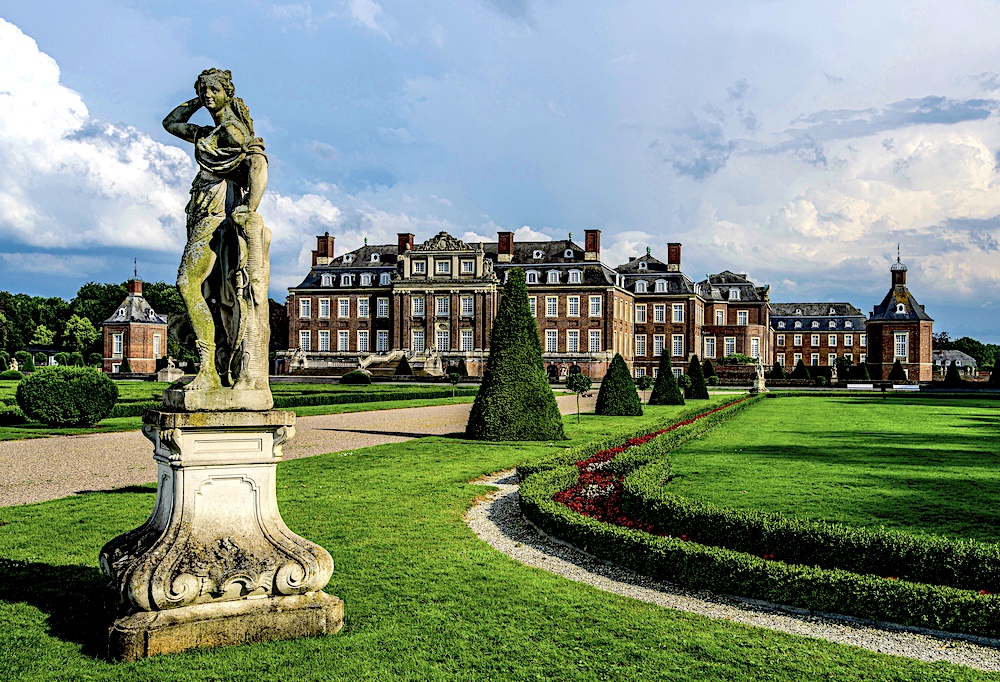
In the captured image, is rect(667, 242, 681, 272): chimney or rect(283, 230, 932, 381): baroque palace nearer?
rect(283, 230, 932, 381): baroque palace

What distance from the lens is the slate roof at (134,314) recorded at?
64662 millimetres

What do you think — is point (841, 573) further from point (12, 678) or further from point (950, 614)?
point (12, 678)

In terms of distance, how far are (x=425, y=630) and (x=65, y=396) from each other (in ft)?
49.1

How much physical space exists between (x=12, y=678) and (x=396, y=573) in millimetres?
2620

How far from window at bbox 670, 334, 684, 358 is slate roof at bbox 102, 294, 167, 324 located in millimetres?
42554

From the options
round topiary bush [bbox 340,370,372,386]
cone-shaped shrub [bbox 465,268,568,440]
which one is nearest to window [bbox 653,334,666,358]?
round topiary bush [bbox 340,370,372,386]

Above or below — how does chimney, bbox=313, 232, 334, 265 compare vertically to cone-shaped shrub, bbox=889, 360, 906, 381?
above

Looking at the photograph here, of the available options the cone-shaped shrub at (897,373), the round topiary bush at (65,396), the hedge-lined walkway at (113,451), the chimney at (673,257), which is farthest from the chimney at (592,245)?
the round topiary bush at (65,396)

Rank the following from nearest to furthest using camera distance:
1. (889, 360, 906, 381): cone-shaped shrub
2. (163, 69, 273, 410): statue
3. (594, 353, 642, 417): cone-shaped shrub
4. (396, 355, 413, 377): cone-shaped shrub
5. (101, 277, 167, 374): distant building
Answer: (163, 69, 273, 410): statue
(594, 353, 642, 417): cone-shaped shrub
(396, 355, 413, 377): cone-shaped shrub
(889, 360, 906, 381): cone-shaped shrub
(101, 277, 167, 374): distant building

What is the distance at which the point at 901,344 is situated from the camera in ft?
209

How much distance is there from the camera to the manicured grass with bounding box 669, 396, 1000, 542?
7891mm

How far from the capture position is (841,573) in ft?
18.0

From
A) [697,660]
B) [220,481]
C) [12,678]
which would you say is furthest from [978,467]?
[12,678]

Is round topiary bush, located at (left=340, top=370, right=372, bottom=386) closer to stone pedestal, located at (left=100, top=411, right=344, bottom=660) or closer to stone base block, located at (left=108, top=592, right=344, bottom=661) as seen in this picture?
stone pedestal, located at (left=100, top=411, right=344, bottom=660)
